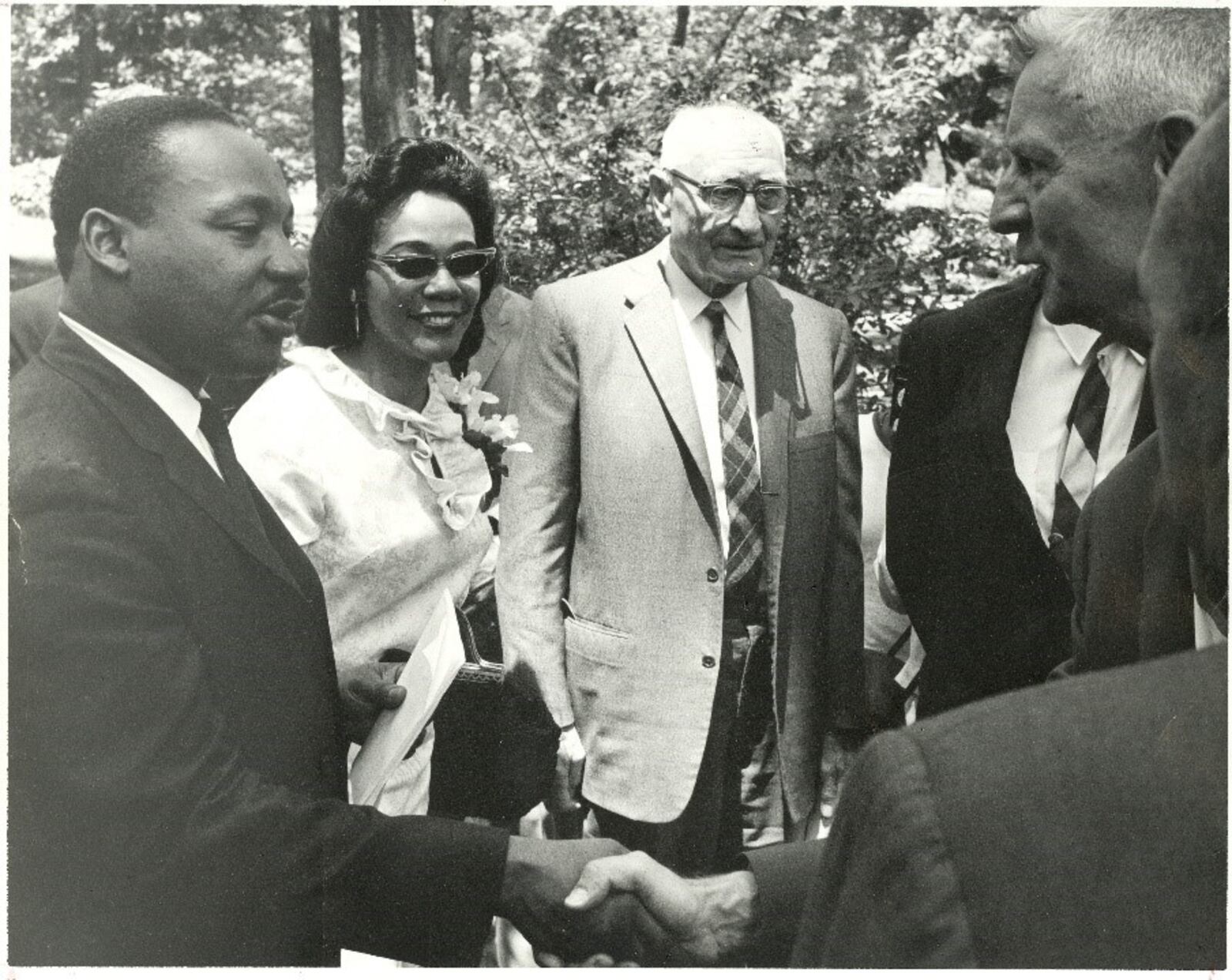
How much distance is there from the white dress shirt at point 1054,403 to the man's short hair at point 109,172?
1726mm

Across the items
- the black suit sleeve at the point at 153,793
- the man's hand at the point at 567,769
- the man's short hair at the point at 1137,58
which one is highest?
the man's short hair at the point at 1137,58

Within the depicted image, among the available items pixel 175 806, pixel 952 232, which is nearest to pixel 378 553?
pixel 175 806

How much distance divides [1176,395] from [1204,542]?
0.75 feet

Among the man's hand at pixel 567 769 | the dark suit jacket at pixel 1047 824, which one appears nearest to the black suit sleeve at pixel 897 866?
the dark suit jacket at pixel 1047 824

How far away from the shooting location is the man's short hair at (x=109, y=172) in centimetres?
204

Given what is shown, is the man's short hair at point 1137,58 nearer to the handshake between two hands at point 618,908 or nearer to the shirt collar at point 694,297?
the shirt collar at point 694,297

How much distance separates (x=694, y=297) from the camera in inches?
121

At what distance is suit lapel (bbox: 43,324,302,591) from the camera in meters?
1.99

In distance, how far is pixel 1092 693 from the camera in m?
1.02

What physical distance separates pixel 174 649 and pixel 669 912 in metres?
0.91

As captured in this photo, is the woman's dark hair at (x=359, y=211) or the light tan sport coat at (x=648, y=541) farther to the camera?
the light tan sport coat at (x=648, y=541)

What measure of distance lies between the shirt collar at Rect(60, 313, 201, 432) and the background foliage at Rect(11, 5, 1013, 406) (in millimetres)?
1992

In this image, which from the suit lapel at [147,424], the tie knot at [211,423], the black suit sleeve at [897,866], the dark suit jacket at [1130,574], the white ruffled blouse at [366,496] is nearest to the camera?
the black suit sleeve at [897,866]

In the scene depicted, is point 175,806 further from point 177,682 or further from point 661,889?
point 661,889
